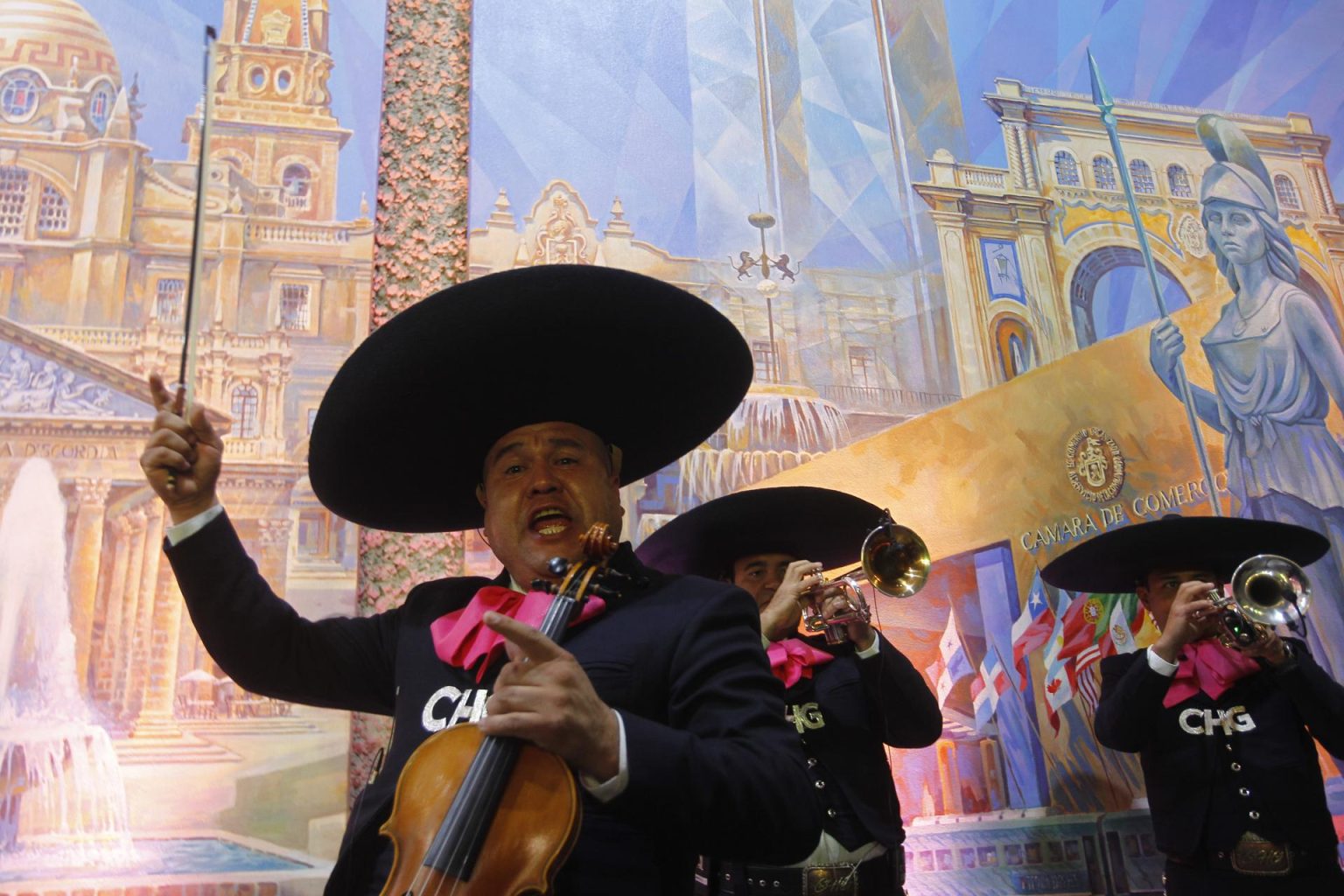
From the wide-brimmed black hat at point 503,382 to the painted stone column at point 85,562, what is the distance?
1.77 metres

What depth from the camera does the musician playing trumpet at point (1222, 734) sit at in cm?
295

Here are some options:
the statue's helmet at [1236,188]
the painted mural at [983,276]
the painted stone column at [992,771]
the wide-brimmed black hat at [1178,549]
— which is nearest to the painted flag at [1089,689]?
the painted mural at [983,276]

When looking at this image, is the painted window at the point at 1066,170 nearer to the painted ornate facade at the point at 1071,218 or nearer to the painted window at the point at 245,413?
the painted ornate facade at the point at 1071,218

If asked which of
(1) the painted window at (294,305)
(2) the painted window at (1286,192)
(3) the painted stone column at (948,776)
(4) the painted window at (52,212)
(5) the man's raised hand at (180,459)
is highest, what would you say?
(2) the painted window at (1286,192)

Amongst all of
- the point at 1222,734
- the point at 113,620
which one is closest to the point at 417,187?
the point at 113,620

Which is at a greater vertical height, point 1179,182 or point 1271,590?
point 1179,182

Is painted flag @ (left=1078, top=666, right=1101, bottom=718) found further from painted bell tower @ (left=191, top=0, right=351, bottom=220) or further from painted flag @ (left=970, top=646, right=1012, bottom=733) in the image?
painted bell tower @ (left=191, top=0, right=351, bottom=220)

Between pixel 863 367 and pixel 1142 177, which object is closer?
pixel 863 367

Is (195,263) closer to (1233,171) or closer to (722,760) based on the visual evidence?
(722,760)

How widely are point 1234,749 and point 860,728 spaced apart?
3.83 ft

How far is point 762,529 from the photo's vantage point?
3.27 metres

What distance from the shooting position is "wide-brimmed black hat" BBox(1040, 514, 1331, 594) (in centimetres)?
340

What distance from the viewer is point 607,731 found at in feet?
4.08

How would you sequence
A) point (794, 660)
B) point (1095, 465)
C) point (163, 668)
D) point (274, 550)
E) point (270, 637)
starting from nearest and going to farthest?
1. point (270, 637)
2. point (794, 660)
3. point (163, 668)
4. point (274, 550)
5. point (1095, 465)
